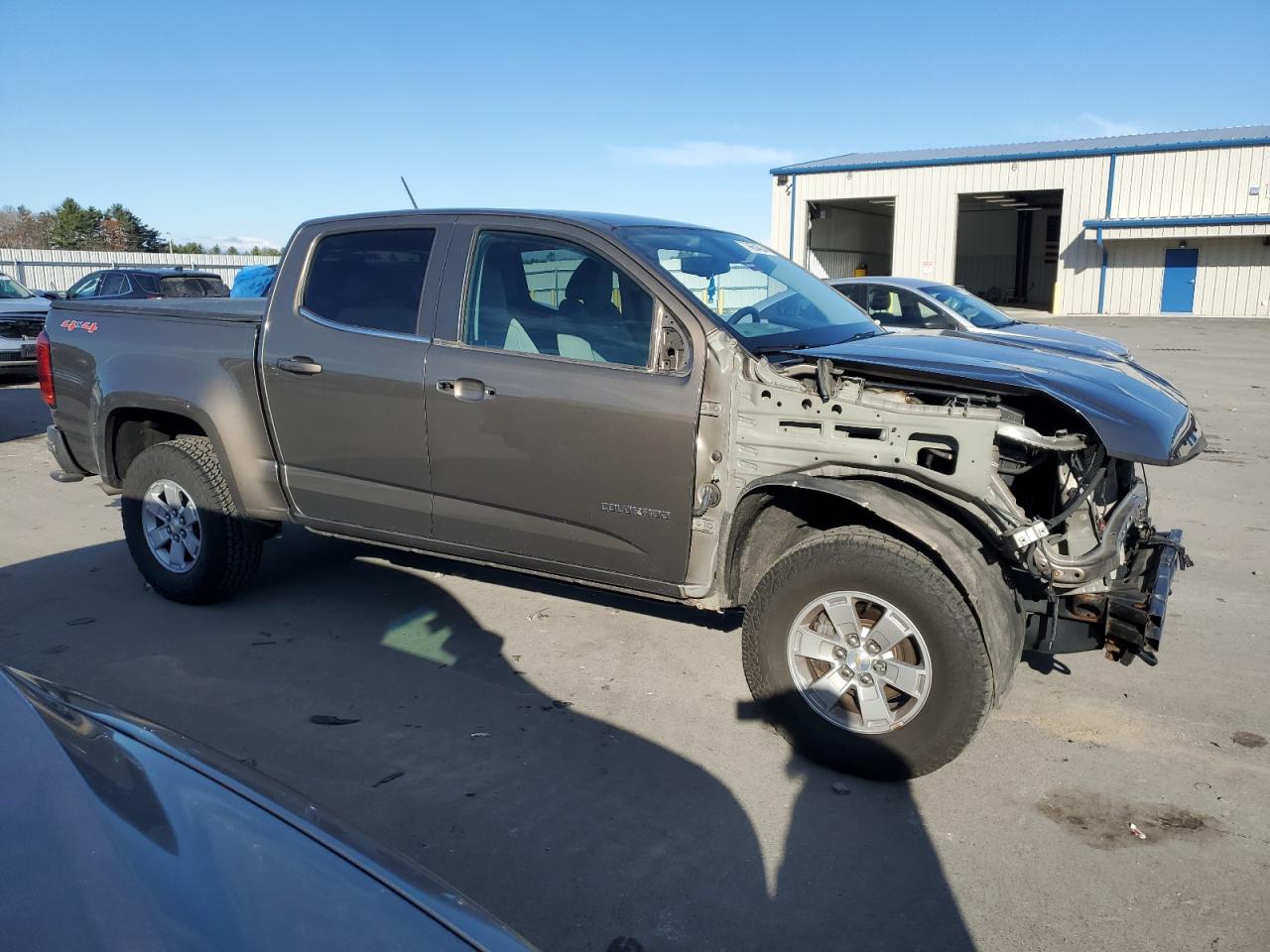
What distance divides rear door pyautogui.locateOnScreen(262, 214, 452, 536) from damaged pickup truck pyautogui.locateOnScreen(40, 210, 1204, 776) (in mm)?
14

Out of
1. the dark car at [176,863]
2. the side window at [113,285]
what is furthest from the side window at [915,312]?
the side window at [113,285]

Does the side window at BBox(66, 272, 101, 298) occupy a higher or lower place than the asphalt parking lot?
higher

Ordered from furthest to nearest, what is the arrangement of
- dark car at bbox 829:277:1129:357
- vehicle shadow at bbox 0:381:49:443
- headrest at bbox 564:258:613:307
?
1. dark car at bbox 829:277:1129:357
2. vehicle shadow at bbox 0:381:49:443
3. headrest at bbox 564:258:613:307

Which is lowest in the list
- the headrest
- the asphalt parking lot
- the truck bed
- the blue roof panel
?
the asphalt parking lot

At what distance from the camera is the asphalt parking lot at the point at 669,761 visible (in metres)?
2.88

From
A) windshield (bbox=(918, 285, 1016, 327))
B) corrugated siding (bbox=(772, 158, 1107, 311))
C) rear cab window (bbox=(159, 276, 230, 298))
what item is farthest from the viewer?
corrugated siding (bbox=(772, 158, 1107, 311))

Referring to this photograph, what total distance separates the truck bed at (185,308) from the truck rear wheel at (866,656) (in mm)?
3007

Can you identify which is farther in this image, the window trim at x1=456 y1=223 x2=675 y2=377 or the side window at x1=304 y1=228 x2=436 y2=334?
the side window at x1=304 y1=228 x2=436 y2=334

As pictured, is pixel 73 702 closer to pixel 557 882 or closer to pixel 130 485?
pixel 557 882

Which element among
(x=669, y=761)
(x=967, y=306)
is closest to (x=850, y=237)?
(x=967, y=306)

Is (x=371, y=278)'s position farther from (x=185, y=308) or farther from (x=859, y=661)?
(x=859, y=661)

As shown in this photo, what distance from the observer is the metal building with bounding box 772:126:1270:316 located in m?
33.6

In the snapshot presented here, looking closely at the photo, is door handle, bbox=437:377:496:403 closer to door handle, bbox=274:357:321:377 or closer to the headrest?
the headrest

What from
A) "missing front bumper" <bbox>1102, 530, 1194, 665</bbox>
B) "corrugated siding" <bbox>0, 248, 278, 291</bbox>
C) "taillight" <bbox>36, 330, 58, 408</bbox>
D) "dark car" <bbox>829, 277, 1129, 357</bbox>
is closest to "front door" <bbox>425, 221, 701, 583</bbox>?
"missing front bumper" <bbox>1102, 530, 1194, 665</bbox>
